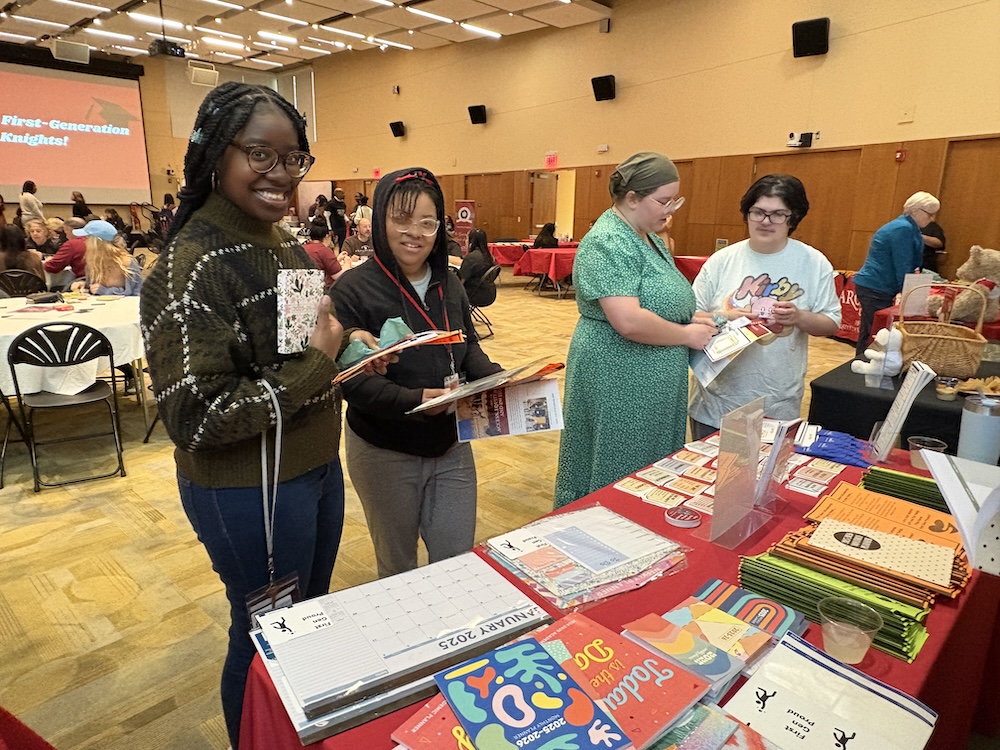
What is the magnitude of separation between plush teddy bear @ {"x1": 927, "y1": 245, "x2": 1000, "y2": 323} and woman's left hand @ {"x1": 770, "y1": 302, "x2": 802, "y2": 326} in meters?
1.50

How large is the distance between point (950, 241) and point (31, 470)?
9.60 metres

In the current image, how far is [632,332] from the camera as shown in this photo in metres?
1.87

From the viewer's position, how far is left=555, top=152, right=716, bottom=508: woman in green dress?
187 centimetres

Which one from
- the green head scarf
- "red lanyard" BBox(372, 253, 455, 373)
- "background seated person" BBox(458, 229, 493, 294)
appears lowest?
"background seated person" BBox(458, 229, 493, 294)

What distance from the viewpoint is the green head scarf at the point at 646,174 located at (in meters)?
1.84

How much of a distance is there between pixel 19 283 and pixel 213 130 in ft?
16.7

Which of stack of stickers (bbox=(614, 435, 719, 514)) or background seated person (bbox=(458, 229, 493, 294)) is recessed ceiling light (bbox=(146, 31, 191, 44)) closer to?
background seated person (bbox=(458, 229, 493, 294))

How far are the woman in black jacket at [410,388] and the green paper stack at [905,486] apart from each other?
3.34ft

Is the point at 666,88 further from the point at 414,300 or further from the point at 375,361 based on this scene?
the point at 375,361

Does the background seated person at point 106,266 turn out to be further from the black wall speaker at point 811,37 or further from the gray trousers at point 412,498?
the black wall speaker at point 811,37

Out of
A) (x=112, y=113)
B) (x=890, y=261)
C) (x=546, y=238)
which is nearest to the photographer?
(x=890, y=261)

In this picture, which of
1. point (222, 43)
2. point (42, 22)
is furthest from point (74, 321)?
point (222, 43)

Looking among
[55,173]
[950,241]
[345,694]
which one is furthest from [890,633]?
[55,173]

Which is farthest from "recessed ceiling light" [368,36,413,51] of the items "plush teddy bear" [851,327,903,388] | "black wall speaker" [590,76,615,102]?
"plush teddy bear" [851,327,903,388]
